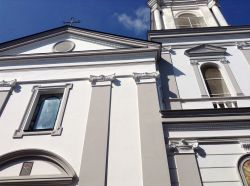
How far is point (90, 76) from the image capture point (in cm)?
1205

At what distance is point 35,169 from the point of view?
350 inches

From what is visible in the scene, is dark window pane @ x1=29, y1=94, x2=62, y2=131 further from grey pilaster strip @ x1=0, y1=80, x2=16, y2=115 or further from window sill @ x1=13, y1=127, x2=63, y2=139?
grey pilaster strip @ x1=0, y1=80, x2=16, y2=115

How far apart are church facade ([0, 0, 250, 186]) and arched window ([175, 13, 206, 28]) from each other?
0.98 meters

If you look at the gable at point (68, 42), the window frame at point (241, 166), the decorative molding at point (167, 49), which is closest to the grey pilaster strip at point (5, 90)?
the gable at point (68, 42)

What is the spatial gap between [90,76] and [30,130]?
3.17 m

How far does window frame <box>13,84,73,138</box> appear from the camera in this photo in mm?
9938

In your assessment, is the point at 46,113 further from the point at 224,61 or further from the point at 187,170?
the point at 224,61

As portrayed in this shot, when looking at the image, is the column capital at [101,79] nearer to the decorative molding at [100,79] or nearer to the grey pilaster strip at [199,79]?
the decorative molding at [100,79]

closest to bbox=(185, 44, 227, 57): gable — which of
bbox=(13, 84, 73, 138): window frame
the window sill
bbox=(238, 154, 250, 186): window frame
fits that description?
bbox=(13, 84, 73, 138): window frame

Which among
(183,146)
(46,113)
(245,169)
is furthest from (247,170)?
(46,113)

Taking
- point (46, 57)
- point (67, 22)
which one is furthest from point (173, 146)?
point (67, 22)

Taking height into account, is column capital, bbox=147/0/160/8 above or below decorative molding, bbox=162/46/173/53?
above

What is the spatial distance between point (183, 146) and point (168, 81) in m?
3.81

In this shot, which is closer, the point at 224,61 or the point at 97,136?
the point at 97,136
